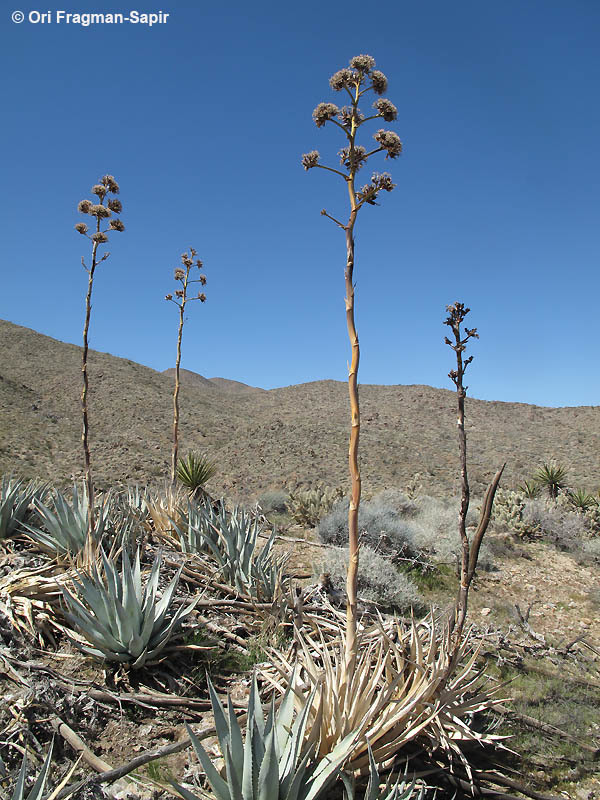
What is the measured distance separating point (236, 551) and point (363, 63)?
3977 mm

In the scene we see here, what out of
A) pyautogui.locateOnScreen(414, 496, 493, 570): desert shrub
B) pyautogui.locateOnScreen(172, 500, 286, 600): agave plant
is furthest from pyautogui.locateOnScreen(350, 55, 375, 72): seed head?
pyautogui.locateOnScreen(414, 496, 493, 570): desert shrub

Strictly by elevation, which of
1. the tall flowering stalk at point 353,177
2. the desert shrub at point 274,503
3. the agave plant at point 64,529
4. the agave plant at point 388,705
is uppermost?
the tall flowering stalk at point 353,177

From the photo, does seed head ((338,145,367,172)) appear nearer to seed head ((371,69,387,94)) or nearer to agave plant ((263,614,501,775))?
seed head ((371,69,387,94))

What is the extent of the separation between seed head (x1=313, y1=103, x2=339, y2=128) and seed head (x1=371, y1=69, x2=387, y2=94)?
0.74ft

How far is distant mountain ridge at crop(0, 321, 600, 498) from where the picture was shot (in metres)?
21.9

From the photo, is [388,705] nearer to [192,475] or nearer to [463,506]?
[463,506]

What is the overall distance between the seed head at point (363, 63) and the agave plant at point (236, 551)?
3.80 metres

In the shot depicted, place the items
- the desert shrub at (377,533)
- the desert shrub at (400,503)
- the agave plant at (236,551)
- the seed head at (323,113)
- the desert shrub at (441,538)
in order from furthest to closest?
1. the desert shrub at (400,503)
2. the desert shrub at (441,538)
3. the desert shrub at (377,533)
4. the agave plant at (236,551)
5. the seed head at (323,113)

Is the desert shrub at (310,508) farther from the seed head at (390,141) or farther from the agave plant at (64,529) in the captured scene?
the seed head at (390,141)

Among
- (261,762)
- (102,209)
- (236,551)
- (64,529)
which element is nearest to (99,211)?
(102,209)

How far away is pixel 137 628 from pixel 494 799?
2326mm

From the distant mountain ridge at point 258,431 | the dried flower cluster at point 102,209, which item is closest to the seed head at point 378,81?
the dried flower cluster at point 102,209

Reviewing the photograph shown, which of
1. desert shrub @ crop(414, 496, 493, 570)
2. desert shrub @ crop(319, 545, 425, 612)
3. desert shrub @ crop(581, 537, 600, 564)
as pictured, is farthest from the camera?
desert shrub @ crop(581, 537, 600, 564)

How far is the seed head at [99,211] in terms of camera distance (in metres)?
4.32
